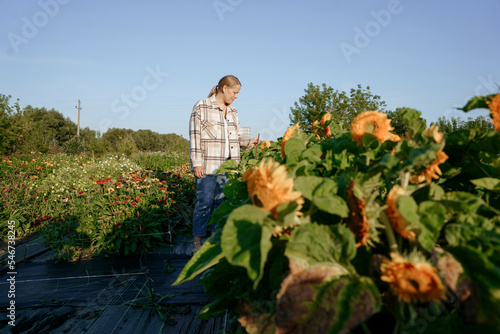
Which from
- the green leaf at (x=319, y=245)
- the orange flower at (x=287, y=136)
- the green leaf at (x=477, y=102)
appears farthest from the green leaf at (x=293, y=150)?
the green leaf at (x=477, y=102)

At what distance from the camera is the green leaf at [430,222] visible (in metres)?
0.58

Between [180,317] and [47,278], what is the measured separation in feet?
6.56

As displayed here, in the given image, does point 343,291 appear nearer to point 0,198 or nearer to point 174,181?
point 174,181

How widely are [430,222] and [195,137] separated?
321cm

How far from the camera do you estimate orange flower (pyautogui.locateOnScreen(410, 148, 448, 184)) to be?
0.68 metres

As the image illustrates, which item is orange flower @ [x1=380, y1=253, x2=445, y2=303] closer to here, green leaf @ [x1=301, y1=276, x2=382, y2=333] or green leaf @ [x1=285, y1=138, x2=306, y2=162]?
green leaf @ [x1=301, y1=276, x2=382, y2=333]

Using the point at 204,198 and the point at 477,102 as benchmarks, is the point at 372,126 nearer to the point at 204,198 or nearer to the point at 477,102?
the point at 477,102

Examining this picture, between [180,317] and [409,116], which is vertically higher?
[409,116]

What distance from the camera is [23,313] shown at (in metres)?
2.48

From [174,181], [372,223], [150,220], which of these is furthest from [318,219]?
[174,181]

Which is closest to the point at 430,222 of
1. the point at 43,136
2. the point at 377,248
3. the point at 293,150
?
the point at 377,248

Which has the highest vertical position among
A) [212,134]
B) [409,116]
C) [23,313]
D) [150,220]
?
[212,134]

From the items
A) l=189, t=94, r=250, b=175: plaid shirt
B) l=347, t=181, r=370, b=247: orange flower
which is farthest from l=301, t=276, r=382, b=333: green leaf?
l=189, t=94, r=250, b=175: plaid shirt

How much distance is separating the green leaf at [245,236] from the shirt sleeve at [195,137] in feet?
9.89
